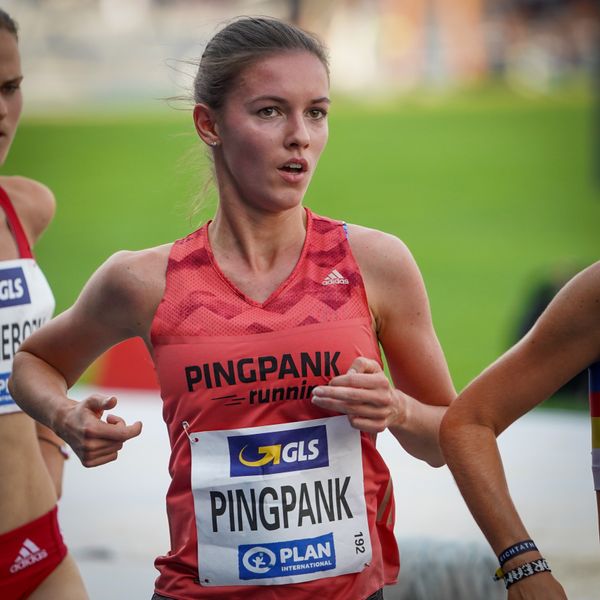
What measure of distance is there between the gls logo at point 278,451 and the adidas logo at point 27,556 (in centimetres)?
91

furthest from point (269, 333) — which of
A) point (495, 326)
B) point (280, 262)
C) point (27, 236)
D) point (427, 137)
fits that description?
point (427, 137)

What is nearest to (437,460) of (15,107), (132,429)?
(132,429)

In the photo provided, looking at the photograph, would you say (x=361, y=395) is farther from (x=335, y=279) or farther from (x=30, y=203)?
(x=30, y=203)

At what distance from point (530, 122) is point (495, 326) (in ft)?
50.4

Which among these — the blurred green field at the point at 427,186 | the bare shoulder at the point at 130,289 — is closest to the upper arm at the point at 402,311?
the bare shoulder at the point at 130,289

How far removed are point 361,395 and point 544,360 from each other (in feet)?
1.18

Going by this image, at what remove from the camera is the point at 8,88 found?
9.86 feet

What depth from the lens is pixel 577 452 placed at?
5.93m

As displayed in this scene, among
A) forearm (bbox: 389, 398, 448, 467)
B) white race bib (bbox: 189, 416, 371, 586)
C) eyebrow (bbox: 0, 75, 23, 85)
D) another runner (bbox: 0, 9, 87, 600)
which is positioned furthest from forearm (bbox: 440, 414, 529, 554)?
eyebrow (bbox: 0, 75, 23, 85)

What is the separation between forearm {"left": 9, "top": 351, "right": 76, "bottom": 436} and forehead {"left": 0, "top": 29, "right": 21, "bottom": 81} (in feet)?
2.49

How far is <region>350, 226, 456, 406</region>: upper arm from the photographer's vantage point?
2.44 metres

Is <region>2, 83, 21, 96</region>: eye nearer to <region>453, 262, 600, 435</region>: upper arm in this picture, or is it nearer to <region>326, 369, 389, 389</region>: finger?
<region>326, 369, 389, 389</region>: finger

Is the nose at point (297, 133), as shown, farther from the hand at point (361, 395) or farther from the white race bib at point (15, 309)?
the white race bib at point (15, 309)

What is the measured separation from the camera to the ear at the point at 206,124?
2.55 metres
